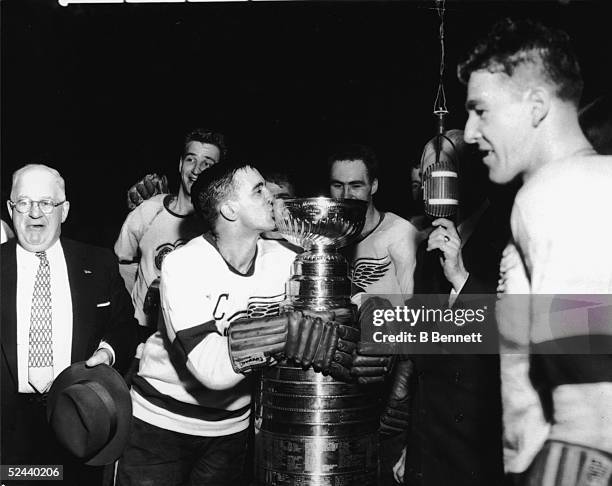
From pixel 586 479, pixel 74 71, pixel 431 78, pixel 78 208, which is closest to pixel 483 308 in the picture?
pixel 586 479

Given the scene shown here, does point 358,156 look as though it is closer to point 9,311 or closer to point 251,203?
point 251,203

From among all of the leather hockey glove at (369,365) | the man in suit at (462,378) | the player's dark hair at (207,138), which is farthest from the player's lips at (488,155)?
the player's dark hair at (207,138)

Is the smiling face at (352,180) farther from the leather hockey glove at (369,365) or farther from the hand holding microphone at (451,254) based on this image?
the leather hockey glove at (369,365)

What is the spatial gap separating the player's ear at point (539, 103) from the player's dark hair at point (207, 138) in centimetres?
114

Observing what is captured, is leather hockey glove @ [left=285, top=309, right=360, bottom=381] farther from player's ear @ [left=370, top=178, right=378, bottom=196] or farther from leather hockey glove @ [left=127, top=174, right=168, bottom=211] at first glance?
leather hockey glove @ [left=127, top=174, right=168, bottom=211]

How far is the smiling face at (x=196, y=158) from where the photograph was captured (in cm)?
242

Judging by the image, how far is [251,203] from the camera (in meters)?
1.94

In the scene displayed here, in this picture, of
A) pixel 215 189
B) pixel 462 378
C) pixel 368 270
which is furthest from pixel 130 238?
pixel 462 378

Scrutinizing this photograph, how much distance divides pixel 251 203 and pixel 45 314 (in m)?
0.76

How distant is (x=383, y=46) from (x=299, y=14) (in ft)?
1.00

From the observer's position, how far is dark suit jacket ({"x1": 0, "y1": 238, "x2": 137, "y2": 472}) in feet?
6.69

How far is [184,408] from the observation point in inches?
74.2

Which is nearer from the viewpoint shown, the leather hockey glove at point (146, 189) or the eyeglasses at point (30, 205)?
the eyeglasses at point (30, 205)

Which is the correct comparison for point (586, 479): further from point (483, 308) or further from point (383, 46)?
point (383, 46)
